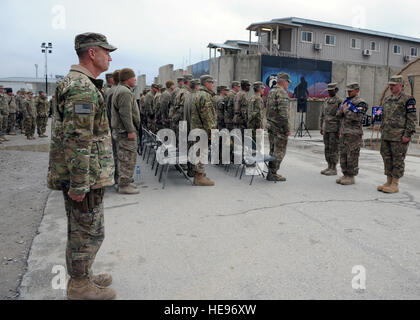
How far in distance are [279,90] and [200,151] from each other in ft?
6.50

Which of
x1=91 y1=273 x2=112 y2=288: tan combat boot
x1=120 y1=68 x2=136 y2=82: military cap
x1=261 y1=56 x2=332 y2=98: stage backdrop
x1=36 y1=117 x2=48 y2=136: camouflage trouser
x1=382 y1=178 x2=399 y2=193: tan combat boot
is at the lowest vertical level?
x1=91 y1=273 x2=112 y2=288: tan combat boot

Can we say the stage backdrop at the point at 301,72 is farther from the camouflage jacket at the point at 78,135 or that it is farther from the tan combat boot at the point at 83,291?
the tan combat boot at the point at 83,291

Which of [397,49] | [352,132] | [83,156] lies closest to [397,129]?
[352,132]

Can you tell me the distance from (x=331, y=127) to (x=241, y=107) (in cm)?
217

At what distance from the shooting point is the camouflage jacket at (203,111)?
6426 mm

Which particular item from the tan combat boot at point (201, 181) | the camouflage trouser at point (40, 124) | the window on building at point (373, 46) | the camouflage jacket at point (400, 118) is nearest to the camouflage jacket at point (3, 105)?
the camouflage trouser at point (40, 124)

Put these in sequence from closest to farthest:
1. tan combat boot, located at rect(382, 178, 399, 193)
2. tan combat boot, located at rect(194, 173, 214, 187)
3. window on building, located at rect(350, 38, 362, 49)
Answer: tan combat boot, located at rect(382, 178, 399, 193) → tan combat boot, located at rect(194, 173, 214, 187) → window on building, located at rect(350, 38, 362, 49)

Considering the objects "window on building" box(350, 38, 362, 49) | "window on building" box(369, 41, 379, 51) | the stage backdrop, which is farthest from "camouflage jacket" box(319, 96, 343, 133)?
"window on building" box(369, 41, 379, 51)

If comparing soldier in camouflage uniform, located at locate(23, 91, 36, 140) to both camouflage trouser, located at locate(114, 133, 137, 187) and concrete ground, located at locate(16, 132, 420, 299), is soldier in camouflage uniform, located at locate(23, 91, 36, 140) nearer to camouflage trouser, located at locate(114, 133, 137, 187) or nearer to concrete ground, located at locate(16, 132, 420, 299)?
concrete ground, located at locate(16, 132, 420, 299)

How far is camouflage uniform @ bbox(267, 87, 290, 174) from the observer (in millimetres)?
6852

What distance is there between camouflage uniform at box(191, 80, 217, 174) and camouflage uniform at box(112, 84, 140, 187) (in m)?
1.13

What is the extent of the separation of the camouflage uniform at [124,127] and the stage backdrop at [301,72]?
1797 centimetres

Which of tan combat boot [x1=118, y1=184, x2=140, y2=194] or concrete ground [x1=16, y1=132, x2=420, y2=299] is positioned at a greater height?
tan combat boot [x1=118, y1=184, x2=140, y2=194]

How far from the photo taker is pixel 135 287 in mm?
2947
